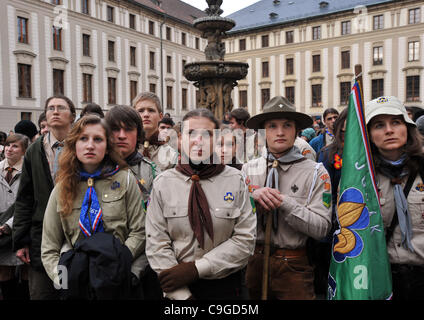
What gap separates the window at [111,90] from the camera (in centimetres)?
3247

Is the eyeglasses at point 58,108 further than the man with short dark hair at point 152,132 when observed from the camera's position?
No

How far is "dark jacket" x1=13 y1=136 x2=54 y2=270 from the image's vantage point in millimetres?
2846

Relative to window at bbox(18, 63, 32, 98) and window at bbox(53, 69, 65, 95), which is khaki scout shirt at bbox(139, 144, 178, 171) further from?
window at bbox(53, 69, 65, 95)

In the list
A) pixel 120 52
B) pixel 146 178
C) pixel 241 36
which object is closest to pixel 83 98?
pixel 120 52

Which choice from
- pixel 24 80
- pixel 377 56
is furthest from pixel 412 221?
pixel 377 56

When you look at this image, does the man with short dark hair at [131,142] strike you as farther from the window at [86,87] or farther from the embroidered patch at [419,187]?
the window at [86,87]

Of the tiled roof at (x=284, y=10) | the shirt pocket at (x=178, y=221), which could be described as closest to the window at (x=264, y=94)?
the tiled roof at (x=284, y=10)

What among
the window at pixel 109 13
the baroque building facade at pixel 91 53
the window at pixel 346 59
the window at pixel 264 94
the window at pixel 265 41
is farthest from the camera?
the window at pixel 264 94

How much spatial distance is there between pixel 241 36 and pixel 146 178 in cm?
4320

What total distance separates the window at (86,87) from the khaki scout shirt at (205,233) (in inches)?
1184

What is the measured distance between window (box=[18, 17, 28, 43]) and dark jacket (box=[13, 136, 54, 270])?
2695 centimetres

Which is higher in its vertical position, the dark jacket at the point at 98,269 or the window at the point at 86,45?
the window at the point at 86,45
